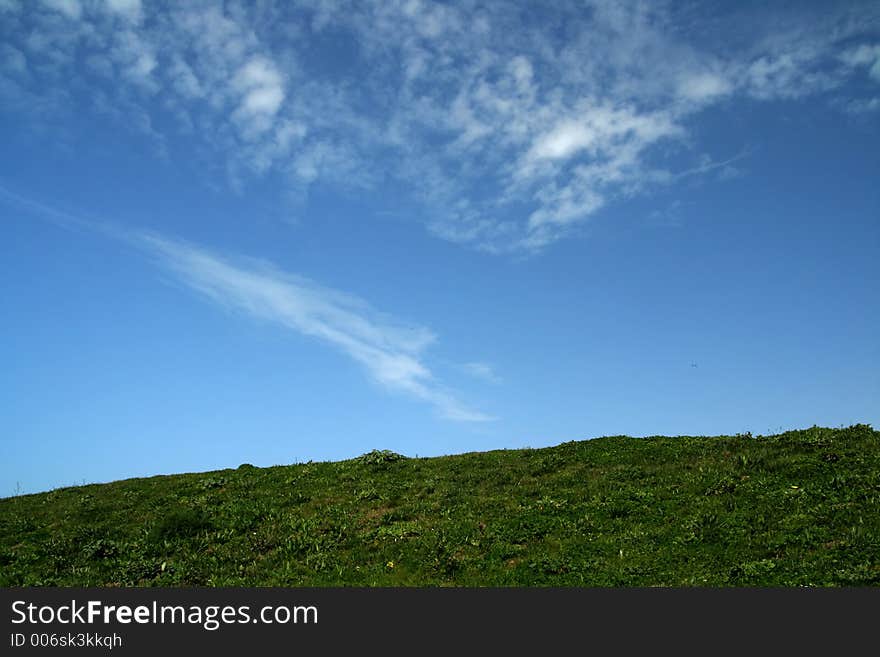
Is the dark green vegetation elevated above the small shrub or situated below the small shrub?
below

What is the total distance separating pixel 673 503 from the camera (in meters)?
21.4

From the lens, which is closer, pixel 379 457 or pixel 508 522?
pixel 508 522

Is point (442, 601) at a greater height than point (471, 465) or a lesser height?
lesser

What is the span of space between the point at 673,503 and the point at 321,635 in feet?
42.1

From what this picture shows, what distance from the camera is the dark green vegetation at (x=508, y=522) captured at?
17.6m

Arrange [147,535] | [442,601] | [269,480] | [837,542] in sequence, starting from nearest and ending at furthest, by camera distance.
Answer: [442,601] → [837,542] → [147,535] → [269,480]

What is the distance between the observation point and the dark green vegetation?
17578 mm

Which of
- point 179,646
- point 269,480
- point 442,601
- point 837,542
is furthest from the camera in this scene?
point 269,480

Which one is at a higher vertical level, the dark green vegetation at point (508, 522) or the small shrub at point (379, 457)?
the small shrub at point (379, 457)

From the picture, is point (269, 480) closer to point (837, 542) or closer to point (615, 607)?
point (615, 607)

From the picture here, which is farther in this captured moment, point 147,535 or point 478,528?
point 147,535

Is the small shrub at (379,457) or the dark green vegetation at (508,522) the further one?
the small shrub at (379,457)

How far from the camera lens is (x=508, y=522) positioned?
21531 millimetres

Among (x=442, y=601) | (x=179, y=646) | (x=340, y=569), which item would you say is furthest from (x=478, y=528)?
(x=179, y=646)
